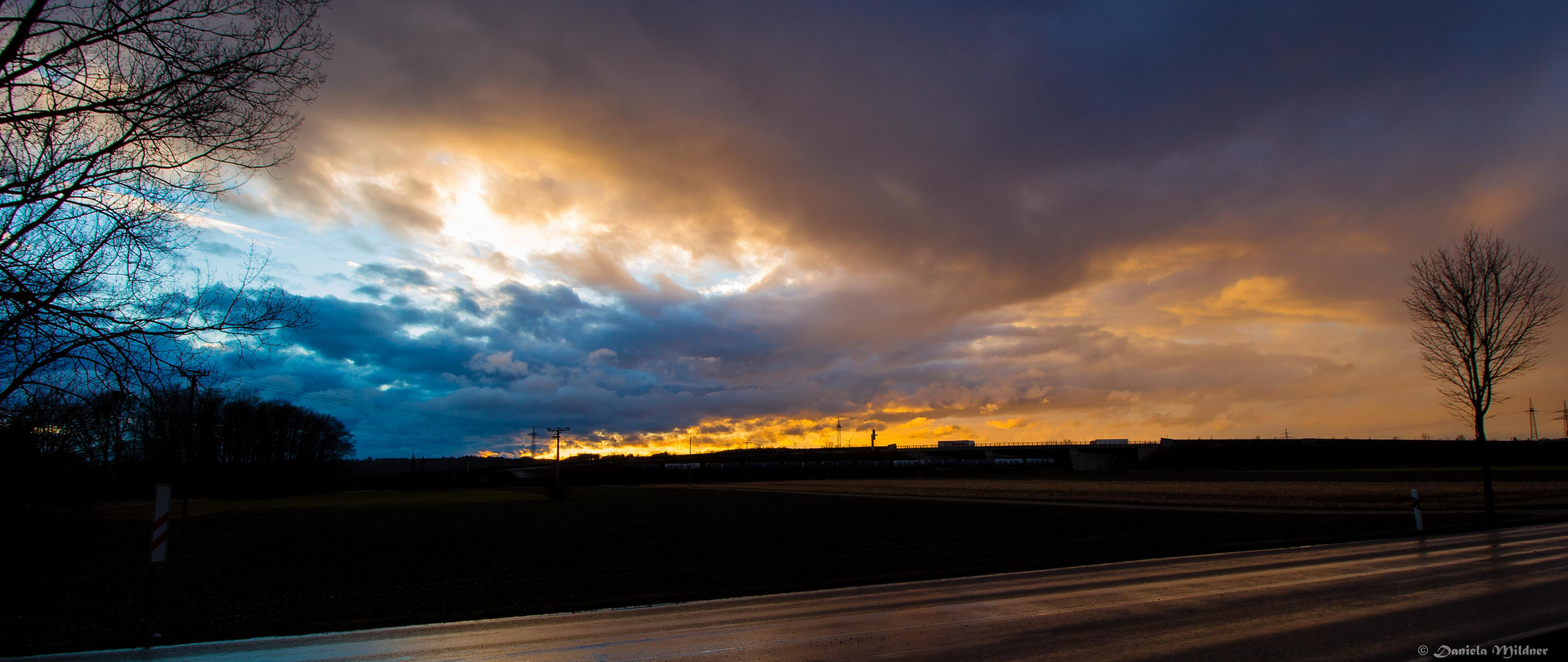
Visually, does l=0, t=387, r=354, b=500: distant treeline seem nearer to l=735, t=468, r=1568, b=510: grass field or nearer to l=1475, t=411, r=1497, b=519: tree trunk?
l=1475, t=411, r=1497, b=519: tree trunk

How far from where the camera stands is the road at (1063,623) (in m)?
7.59

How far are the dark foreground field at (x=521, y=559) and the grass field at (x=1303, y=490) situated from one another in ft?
28.5

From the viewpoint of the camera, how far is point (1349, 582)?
1120 centimetres

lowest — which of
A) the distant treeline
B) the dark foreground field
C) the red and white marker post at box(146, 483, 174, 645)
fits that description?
the dark foreground field

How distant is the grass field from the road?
2608 centimetres

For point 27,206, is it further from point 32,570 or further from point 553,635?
point 32,570

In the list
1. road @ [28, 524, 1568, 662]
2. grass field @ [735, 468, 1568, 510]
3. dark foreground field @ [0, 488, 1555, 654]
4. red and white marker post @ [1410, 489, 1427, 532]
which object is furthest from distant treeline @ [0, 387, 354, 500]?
grass field @ [735, 468, 1568, 510]

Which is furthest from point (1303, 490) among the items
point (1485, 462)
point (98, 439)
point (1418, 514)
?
point (98, 439)

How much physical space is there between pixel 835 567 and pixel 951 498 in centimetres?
4282

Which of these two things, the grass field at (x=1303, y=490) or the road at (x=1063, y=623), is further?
the grass field at (x=1303, y=490)

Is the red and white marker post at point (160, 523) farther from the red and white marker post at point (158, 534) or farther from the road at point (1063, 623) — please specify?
the road at point (1063, 623)

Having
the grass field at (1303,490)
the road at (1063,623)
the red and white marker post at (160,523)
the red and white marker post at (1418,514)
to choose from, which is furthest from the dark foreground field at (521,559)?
the grass field at (1303,490)

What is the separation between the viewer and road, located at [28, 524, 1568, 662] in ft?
24.9

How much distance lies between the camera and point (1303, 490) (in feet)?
154
